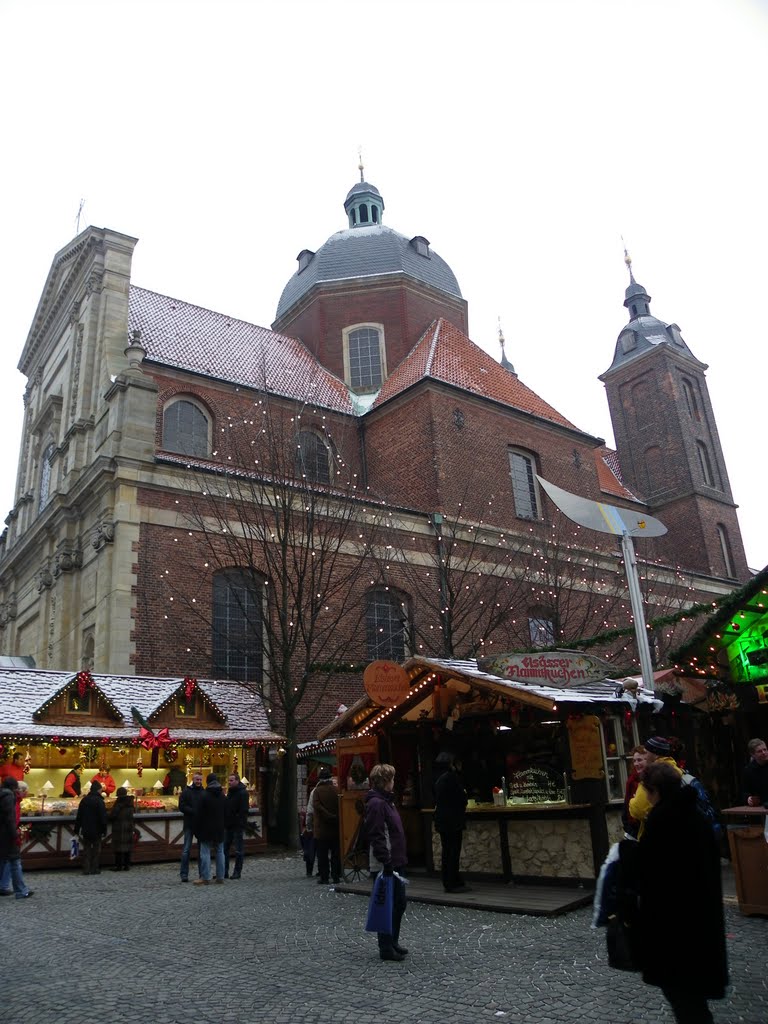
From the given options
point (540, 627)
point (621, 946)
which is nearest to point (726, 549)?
point (540, 627)

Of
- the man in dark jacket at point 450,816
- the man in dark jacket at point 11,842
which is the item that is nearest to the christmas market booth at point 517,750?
the man in dark jacket at point 450,816

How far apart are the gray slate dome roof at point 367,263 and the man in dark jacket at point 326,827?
2640cm

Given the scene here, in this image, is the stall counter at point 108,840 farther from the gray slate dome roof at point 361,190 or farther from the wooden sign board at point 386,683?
the gray slate dome roof at point 361,190

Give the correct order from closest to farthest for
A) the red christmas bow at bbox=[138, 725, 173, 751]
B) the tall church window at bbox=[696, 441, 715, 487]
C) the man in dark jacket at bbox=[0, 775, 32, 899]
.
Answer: the man in dark jacket at bbox=[0, 775, 32, 899]
the red christmas bow at bbox=[138, 725, 173, 751]
the tall church window at bbox=[696, 441, 715, 487]

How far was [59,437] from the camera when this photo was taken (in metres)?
28.8

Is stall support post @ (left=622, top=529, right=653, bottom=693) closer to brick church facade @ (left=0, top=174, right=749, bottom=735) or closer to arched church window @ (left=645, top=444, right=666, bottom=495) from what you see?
brick church facade @ (left=0, top=174, right=749, bottom=735)

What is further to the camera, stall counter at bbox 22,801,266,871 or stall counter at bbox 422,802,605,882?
stall counter at bbox 22,801,266,871

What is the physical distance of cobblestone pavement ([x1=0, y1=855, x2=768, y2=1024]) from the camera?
559cm

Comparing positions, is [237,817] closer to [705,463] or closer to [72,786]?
[72,786]

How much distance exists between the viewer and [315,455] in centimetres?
2759

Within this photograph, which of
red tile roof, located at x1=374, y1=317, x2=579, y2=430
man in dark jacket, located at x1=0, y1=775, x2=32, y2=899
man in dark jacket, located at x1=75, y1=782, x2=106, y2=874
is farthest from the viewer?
red tile roof, located at x1=374, y1=317, x2=579, y2=430

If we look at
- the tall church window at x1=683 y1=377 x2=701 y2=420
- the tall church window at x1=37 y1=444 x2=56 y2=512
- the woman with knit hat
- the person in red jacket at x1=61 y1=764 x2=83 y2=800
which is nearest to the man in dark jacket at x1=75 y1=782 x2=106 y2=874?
the person in red jacket at x1=61 y1=764 x2=83 y2=800

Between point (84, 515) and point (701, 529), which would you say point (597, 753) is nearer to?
point (84, 515)

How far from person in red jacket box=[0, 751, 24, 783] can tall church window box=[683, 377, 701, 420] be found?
37309mm
